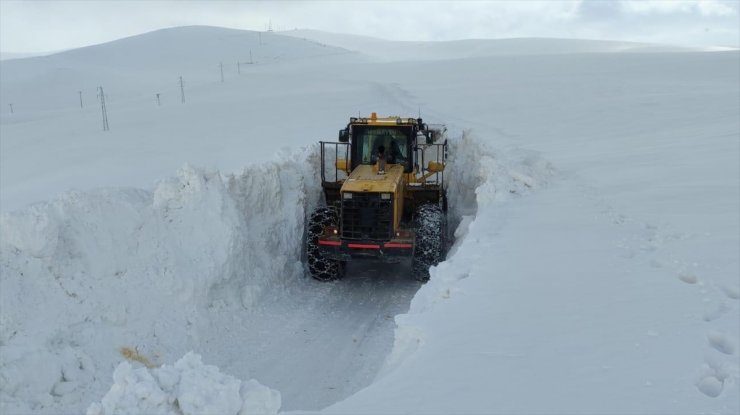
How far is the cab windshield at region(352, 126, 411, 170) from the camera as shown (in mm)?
10352

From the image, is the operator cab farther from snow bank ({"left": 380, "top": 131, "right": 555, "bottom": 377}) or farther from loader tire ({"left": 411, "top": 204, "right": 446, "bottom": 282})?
loader tire ({"left": 411, "top": 204, "right": 446, "bottom": 282})

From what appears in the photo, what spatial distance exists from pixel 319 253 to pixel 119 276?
309 centimetres

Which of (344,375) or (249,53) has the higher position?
(249,53)

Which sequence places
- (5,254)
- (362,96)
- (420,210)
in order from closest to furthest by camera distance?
(5,254) → (420,210) → (362,96)

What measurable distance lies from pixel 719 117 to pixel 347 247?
29.7 feet

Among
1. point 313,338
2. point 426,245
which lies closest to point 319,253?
point 426,245

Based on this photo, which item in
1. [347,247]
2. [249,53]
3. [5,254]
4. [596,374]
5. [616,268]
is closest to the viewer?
[596,374]

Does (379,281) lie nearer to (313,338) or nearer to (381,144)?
(313,338)

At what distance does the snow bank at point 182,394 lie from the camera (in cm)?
363

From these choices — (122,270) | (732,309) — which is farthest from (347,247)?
(732,309)

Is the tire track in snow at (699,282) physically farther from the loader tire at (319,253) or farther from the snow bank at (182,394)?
the loader tire at (319,253)

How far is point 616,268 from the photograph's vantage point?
5.63m

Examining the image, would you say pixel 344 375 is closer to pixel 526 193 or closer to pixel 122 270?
pixel 122 270

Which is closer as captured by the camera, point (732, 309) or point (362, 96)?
point (732, 309)
